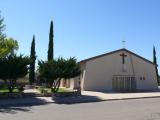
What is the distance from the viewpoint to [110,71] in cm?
4419

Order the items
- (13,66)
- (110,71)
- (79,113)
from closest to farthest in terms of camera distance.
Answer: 1. (79,113)
2. (13,66)
3. (110,71)

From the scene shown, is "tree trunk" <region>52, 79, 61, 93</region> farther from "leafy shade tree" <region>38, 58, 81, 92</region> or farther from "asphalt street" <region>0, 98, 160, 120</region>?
"asphalt street" <region>0, 98, 160, 120</region>

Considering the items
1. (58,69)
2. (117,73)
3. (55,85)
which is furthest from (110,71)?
(58,69)

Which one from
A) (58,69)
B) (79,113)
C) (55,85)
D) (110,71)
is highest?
(110,71)

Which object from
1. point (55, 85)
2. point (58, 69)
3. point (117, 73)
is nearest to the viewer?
point (58, 69)

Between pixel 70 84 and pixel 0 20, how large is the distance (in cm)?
1488

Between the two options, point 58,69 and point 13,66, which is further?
point 58,69

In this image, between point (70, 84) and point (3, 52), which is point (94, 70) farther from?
point (3, 52)

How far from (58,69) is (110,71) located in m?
14.7

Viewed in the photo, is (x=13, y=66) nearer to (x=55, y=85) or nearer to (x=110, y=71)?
(x=55, y=85)

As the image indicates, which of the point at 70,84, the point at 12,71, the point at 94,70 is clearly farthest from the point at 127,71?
the point at 12,71

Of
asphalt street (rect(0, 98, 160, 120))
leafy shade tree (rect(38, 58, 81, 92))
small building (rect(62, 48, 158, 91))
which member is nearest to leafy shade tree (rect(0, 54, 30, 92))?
leafy shade tree (rect(38, 58, 81, 92))

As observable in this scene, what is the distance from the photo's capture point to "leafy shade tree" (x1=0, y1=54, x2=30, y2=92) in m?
29.2

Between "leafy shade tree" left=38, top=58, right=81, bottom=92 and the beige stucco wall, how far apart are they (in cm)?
1084
